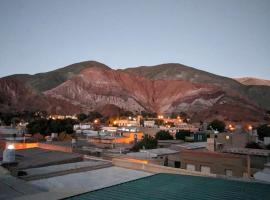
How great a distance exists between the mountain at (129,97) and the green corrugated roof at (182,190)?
330 feet

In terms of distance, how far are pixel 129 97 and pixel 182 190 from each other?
144430 millimetres

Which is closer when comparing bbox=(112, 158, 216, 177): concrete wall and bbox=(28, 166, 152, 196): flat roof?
bbox=(28, 166, 152, 196): flat roof

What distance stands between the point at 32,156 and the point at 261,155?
17.0m

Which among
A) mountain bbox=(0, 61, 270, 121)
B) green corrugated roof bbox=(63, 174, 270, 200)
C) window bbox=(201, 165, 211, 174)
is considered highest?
mountain bbox=(0, 61, 270, 121)

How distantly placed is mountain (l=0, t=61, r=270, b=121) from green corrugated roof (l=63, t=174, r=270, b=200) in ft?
330

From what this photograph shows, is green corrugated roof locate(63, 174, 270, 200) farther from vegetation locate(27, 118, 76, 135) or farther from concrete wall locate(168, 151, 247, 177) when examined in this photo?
vegetation locate(27, 118, 76, 135)

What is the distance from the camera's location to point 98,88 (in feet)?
500

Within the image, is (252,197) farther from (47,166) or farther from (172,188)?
(47,166)

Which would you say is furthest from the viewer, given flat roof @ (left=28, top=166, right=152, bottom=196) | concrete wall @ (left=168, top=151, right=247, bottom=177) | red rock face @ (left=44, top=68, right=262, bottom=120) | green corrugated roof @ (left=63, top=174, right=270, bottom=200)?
red rock face @ (left=44, top=68, right=262, bottom=120)

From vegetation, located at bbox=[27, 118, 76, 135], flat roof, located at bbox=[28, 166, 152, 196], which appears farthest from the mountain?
flat roof, located at bbox=[28, 166, 152, 196]

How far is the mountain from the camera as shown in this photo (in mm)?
120125

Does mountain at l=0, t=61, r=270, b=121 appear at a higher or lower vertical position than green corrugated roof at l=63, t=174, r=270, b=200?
higher

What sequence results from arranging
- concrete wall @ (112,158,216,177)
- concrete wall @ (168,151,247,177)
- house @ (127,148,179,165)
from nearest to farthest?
concrete wall @ (112,158,216,177) → concrete wall @ (168,151,247,177) → house @ (127,148,179,165)

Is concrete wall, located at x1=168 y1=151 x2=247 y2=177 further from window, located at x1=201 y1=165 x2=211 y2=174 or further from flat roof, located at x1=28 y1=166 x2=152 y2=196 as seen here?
flat roof, located at x1=28 y1=166 x2=152 y2=196
